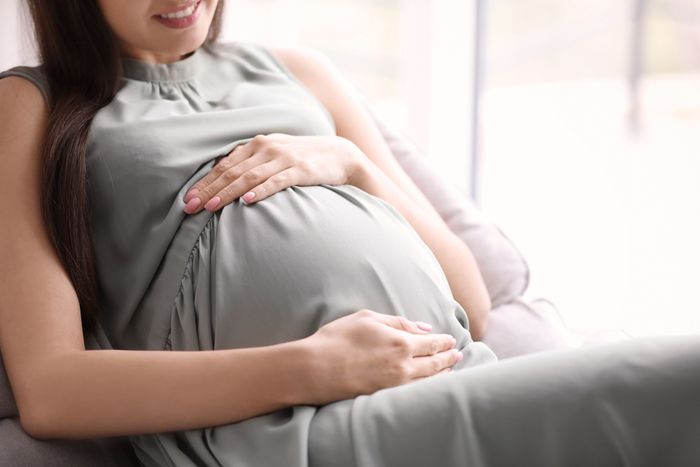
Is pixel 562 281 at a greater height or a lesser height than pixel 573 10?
lesser

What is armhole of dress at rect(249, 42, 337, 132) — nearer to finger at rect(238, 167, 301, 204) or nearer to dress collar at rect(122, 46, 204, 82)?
dress collar at rect(122, 46, 204, 82)

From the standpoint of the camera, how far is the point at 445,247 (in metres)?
1.62

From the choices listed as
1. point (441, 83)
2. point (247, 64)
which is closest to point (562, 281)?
point (441, 83)

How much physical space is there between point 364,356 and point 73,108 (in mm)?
565

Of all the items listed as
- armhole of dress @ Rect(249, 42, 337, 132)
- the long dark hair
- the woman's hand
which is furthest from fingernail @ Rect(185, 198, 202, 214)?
armhole of dress @ Rect(249, 42, 337, 132)

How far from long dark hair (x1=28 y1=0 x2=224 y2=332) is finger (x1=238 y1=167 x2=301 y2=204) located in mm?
233

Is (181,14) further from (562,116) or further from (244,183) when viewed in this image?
(562,116)

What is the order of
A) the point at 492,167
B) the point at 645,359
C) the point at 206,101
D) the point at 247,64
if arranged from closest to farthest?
the point at 645,359 < the point at 206,101 < the point at 247,64 < the point at 492,167

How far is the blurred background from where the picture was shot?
3.21 m

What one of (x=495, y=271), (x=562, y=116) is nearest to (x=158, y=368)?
(x=495, y=271)

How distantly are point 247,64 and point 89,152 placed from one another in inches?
14.4

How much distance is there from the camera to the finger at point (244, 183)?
142 cm

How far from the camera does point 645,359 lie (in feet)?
3.49

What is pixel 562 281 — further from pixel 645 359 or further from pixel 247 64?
pixel 645 359
